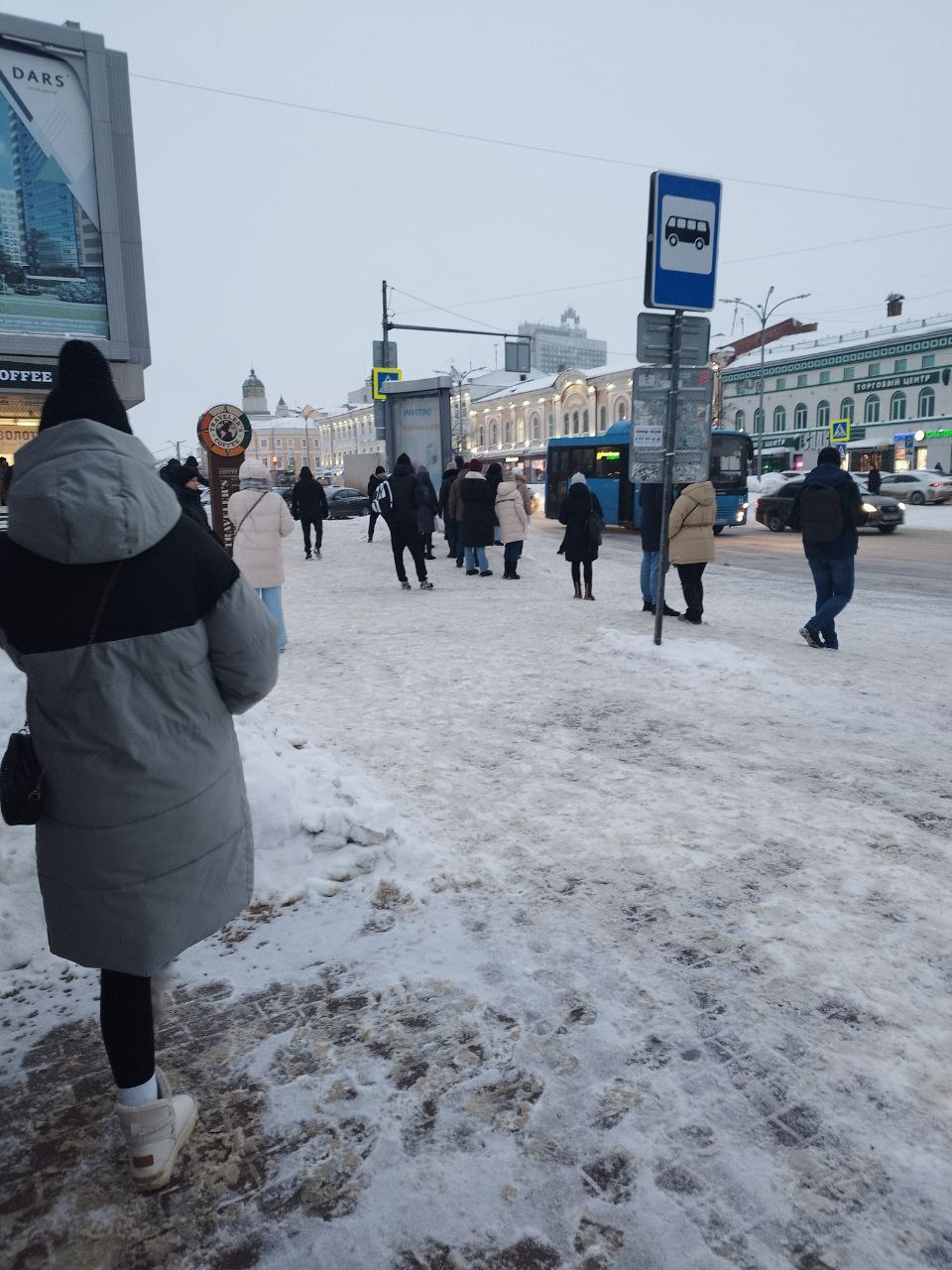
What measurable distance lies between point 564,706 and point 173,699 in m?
4.38

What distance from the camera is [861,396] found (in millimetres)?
57188

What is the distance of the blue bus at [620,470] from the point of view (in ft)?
72.3

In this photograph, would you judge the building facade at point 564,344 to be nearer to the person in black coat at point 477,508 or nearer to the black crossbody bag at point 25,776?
the person in black coat at point 477,508

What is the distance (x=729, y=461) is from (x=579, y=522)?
1313 cm

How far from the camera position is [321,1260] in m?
1.78

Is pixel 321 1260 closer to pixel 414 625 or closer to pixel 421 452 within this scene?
pixel 414 625

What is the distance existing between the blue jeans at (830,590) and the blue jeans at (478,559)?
6688mm

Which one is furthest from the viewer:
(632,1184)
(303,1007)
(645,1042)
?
(303,1007)

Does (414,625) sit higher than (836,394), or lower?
lower

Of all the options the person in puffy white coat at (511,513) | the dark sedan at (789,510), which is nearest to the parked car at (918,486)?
the dark sedan at (789,510)

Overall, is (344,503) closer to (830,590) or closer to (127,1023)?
(830,590)

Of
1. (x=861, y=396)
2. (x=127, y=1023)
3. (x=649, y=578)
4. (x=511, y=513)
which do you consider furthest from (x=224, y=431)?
(x=861, y=396)

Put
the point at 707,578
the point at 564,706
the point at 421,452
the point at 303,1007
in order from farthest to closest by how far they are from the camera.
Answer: the point at 421,452 → the point at 707,578 → the point at 564,706 → the point at 303,1007

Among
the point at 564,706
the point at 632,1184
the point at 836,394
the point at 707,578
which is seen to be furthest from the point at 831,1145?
the point at 836,394
